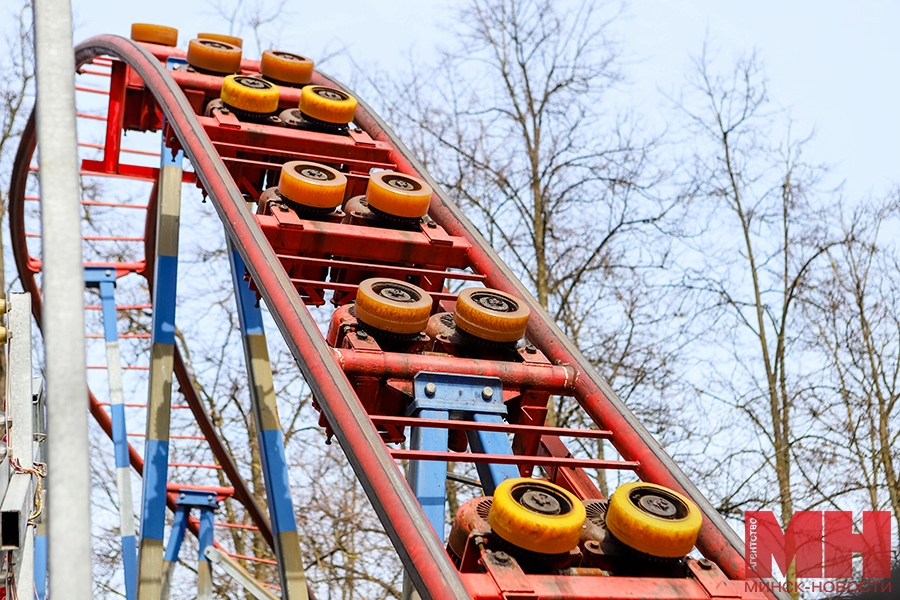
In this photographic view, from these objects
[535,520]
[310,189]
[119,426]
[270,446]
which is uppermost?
[310,189]

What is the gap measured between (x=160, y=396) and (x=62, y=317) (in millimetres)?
5000

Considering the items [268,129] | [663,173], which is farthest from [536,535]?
[663,173]

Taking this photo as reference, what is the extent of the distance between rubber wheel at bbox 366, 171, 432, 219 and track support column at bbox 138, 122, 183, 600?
216cm

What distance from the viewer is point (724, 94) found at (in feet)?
41.9

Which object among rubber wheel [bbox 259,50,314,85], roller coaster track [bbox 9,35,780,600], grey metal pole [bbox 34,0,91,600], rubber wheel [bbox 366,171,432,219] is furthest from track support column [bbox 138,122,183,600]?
grey metal pole [bbox 34,0,91,600]

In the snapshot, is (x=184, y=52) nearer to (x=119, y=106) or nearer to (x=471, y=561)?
(x=119, y=106)

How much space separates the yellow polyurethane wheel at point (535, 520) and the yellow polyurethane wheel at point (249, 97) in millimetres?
3620

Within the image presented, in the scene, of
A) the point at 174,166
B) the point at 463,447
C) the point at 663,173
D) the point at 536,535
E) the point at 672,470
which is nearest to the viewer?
the point at 536,535

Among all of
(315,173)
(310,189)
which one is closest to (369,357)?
(310,189)

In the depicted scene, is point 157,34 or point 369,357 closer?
point 369,357

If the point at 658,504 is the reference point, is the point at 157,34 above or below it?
above

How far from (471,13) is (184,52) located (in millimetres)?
6757

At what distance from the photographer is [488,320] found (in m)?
4.25

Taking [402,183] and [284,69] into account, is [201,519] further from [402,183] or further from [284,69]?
[402,183]
